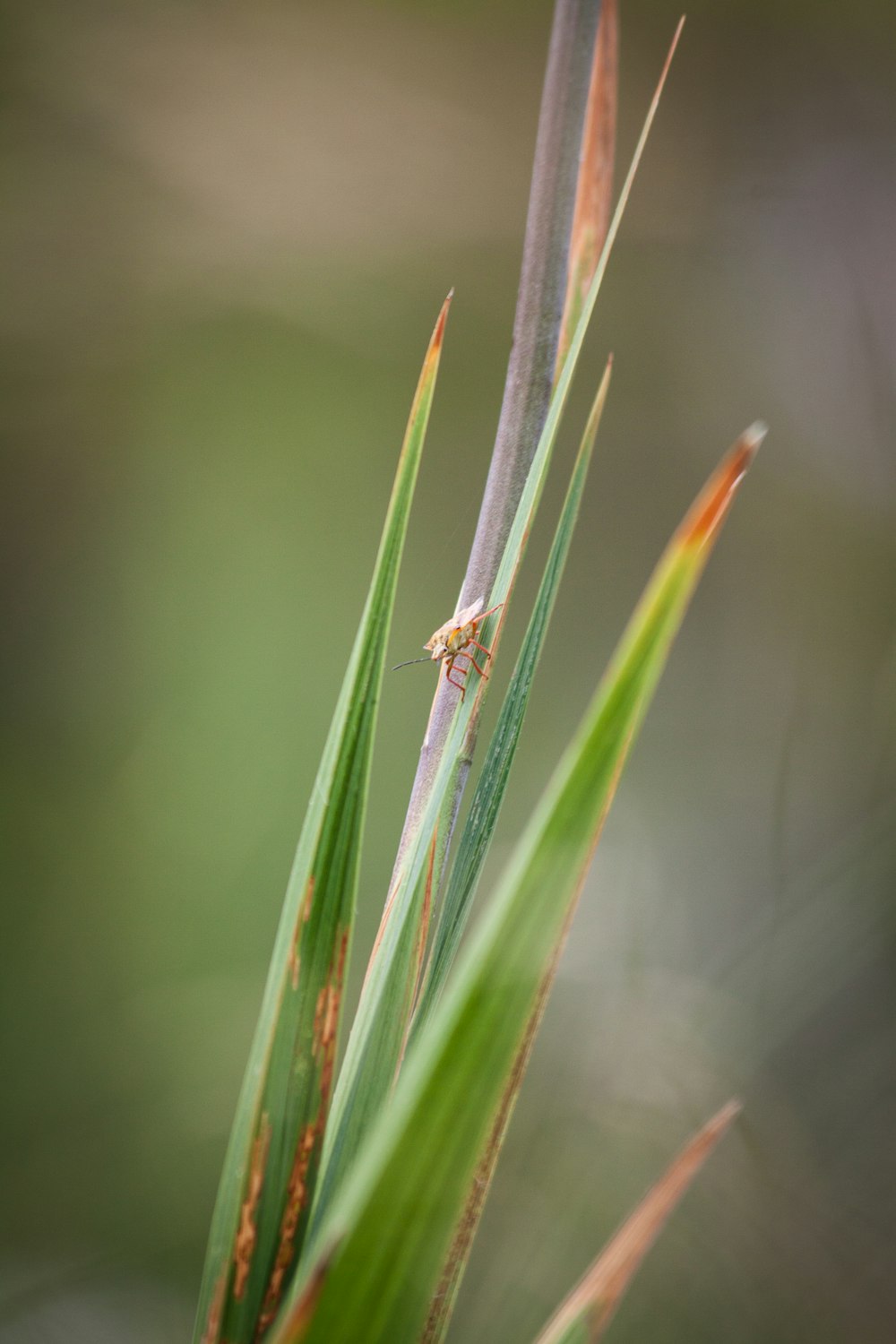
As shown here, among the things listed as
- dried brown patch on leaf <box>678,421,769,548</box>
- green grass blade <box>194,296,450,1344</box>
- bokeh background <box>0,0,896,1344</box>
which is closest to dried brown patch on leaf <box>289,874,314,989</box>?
green grass blade <box>194,296,450,1344</box>

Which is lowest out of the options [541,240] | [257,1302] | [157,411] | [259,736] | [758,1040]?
[758,1040]

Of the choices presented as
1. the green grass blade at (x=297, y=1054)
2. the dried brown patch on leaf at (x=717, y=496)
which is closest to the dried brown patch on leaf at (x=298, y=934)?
the green grass blade at (x=297, y=1054)

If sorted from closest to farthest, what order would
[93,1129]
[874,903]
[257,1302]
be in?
[257,1302] < [874,903] < [93,1129]

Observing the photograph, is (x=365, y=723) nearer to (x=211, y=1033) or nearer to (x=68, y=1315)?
(x=211, y=1033)

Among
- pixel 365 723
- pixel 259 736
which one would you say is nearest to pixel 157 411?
pixel 259 736

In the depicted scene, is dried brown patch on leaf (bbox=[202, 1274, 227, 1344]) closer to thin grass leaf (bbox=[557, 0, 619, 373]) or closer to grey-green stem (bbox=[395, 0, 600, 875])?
grey-green stem (bbox=[395, 0, 600, 875])
